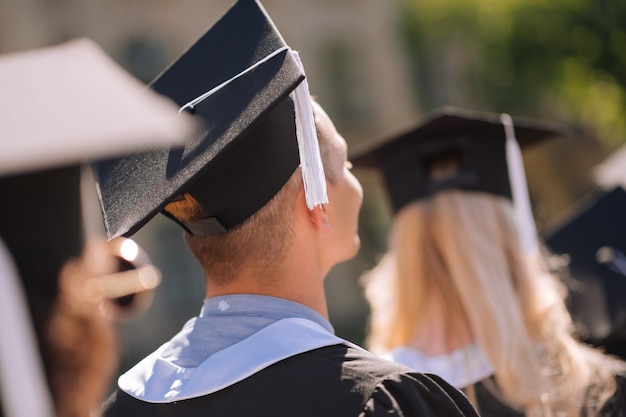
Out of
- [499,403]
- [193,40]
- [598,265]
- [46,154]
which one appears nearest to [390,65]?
[193,40]

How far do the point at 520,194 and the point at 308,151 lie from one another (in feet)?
4.73

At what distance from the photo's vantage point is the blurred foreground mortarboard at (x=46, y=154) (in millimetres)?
1107

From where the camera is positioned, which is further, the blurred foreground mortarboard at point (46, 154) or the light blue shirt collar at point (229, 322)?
the light blue shirt collar at point (229, 322)

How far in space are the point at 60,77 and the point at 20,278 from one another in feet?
0.90

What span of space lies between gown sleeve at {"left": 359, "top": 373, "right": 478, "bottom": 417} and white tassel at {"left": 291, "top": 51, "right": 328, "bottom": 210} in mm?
419

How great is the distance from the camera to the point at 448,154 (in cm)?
324

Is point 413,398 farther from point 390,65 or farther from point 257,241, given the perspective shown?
point 390,65

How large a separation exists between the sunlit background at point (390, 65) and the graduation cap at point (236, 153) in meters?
8.93

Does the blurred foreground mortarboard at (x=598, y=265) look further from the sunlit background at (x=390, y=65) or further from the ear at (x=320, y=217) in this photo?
the sunlit background at (x=390, y=65)

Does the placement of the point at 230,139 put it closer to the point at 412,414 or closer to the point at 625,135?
the point at 412,414

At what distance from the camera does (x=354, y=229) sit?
86.3 inches

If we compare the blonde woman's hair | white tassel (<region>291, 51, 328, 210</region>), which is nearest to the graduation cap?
white tassel (<region>291, 51, 328, 210</region>)

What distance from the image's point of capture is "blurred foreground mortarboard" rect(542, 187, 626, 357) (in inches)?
125

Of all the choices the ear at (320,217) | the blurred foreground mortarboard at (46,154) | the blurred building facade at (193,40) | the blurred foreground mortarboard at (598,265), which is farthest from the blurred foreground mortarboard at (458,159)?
the blurred building facade at (193,40)
